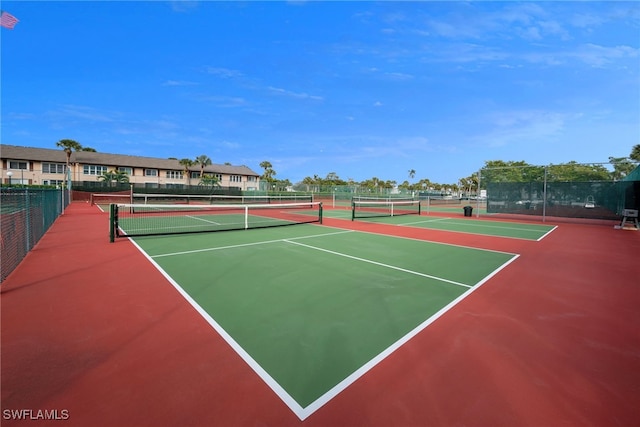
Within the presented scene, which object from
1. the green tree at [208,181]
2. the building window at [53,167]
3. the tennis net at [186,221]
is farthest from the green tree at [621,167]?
the building window at [53,167]

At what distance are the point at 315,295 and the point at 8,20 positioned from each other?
8877 millimetres

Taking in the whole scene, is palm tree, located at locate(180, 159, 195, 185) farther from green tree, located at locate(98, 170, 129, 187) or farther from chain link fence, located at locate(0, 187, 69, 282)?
chain link fence, located at locate(0, 187, 69, 282)

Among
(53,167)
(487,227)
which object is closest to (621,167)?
(487,227)

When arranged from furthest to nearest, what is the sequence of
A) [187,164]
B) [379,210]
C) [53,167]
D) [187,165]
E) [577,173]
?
[187,165] → [187,164] → [53,167] → [379,210] → [577,173]

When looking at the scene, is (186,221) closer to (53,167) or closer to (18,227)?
(18,227)

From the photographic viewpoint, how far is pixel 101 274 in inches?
257

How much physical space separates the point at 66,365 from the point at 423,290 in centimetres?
532

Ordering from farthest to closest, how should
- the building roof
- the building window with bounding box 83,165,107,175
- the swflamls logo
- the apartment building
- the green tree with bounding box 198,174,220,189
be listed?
the green tree with bounding box 198,174,220,189 → the building window with bounding box 83,165,107,175 → the building roof → the apartment building → the swflamls logo

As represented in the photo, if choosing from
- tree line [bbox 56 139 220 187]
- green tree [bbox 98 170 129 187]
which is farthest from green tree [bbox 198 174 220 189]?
green tree [bbox 98 170 129 187]

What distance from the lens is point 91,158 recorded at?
53.9 meters

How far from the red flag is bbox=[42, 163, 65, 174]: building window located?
184 feet

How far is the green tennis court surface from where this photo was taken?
3.27 meters

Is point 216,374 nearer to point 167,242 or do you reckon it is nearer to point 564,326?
point 564,326

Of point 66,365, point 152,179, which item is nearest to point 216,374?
point 66,365
